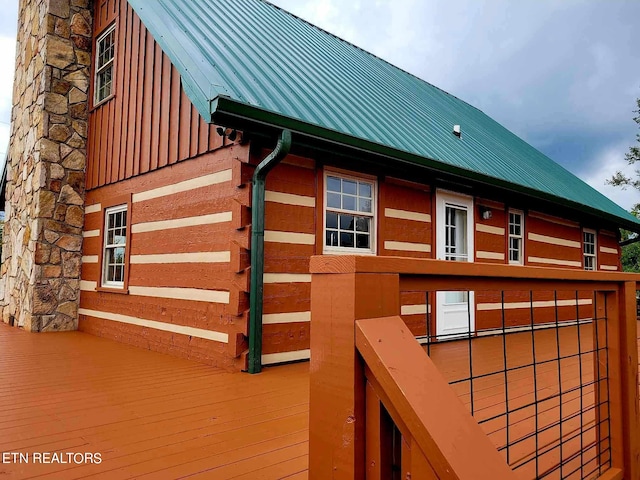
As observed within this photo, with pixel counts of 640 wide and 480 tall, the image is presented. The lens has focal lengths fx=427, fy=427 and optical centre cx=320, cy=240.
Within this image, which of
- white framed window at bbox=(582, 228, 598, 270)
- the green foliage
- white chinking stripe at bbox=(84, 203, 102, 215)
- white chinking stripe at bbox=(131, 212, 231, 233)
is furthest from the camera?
the green foliage

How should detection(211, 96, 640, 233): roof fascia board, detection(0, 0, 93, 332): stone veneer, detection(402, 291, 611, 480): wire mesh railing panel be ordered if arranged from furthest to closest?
1. detection(0, 0, 93, 332): stone veneer
2. detection(211, 96, 640, 233): roof fascia board
3. detection(402, 291, 611, 480): wire mesh railing panel

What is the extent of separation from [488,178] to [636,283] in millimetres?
4449

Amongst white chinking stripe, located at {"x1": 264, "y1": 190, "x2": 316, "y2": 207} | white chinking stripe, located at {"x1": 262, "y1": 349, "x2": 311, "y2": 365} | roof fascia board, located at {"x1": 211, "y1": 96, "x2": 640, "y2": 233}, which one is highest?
roof fascia board, located at {"x1": 211, "y1": 96, "x2": 640, "y2": 233}

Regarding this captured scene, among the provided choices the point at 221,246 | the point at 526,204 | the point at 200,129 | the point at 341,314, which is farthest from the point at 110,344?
the point at 526,204

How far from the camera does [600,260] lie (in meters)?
10.2

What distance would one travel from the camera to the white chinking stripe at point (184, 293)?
4644mm

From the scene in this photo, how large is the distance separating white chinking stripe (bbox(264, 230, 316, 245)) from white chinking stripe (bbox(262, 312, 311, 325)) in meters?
0.79

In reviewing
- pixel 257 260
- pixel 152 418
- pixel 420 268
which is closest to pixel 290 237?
pixel 257 260

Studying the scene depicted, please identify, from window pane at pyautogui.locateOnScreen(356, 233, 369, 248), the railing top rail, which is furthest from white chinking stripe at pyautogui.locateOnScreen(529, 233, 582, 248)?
the railing top rail

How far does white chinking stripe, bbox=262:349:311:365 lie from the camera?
4.48 meters

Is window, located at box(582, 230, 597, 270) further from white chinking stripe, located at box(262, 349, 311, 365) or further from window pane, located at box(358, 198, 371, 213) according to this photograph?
white chinking stripe, located at box(262, 349, 311, 365)

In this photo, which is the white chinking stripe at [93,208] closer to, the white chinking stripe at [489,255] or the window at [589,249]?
the white chinking stripe at [489,255]

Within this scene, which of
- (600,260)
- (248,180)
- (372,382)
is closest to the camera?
(372,382)

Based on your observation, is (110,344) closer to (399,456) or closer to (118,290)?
(118,290)
